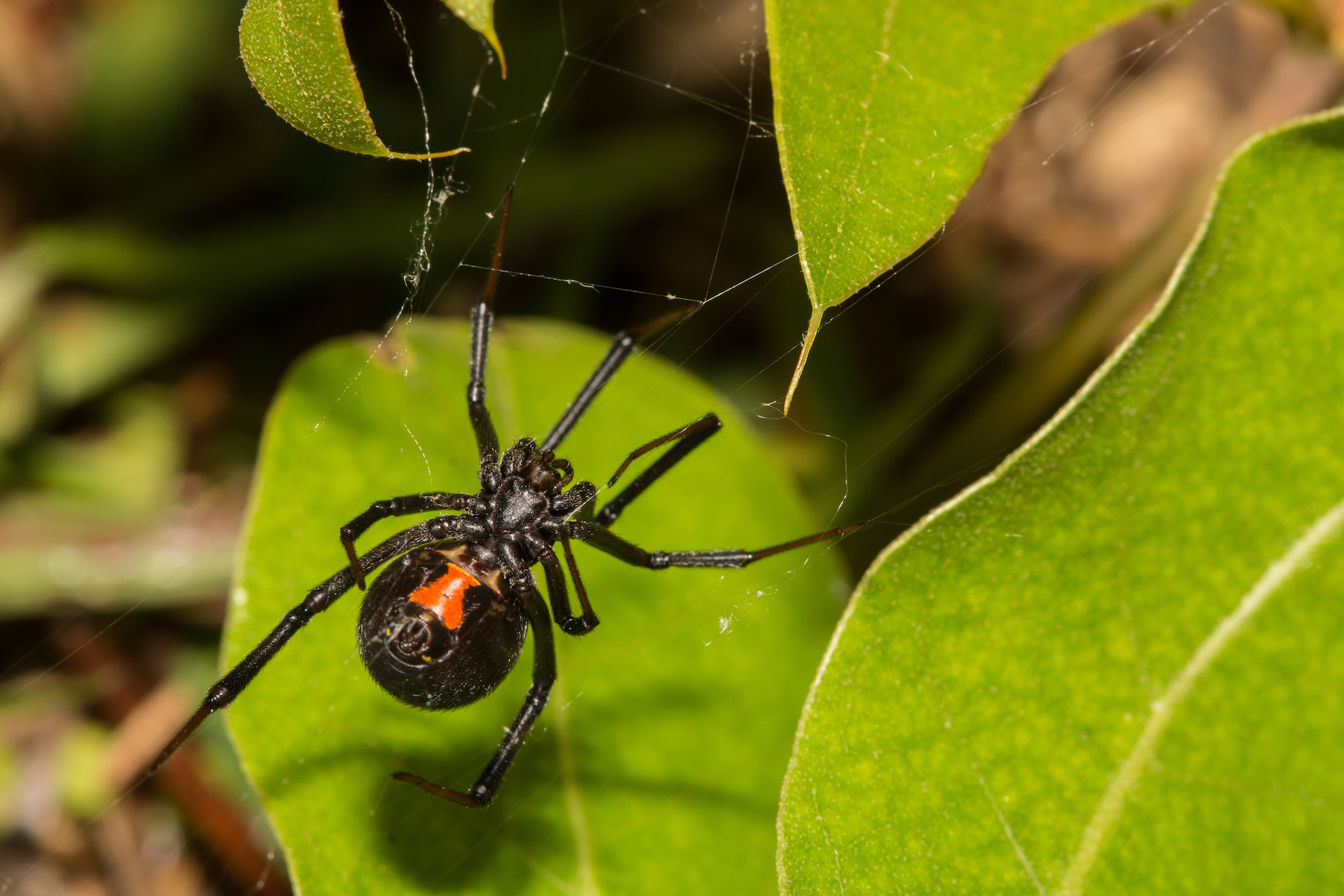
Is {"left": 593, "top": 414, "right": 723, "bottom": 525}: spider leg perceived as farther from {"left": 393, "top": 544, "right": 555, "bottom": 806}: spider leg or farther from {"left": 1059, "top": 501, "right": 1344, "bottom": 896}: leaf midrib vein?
{"left": 1059, "top": 501, "right": 1344, "bottom": 896}: leaf midrib vein

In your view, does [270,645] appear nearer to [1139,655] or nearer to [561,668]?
[561,668]

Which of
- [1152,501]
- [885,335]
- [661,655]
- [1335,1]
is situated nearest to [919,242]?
[1152,501]

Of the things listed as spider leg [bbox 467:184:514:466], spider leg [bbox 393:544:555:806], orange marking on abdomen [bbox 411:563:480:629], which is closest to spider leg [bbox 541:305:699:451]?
spider leg [bbox 467:184:514:466]

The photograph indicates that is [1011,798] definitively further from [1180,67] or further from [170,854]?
[1180,67]

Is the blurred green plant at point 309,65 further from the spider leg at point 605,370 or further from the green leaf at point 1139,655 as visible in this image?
the spider leg at point 605,370

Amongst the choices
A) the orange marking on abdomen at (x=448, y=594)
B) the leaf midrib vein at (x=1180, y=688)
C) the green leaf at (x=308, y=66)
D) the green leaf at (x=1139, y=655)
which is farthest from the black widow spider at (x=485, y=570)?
the green leaf at (x=308, y=66)

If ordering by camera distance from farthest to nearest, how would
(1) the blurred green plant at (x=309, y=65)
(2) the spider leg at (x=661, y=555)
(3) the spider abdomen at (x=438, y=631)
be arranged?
1. (2) the spider leg at (x=661, y=555)
2. (3) the spider abdomen at (x=438, y=631)
3. (1) the blurred green plant at (x=309, y=65)

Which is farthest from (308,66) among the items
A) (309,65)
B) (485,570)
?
(485,570)
